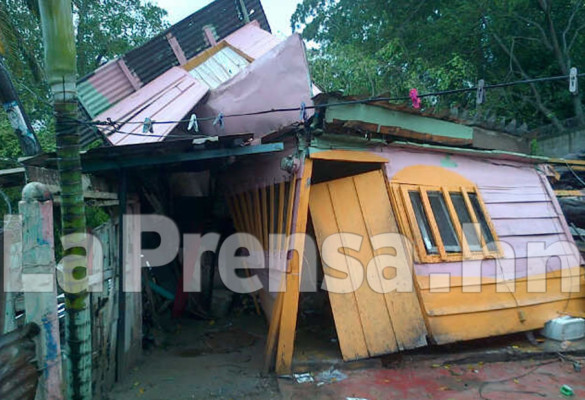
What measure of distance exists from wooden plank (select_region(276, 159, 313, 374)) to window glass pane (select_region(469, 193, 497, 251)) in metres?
2.75

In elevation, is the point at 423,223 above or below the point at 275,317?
above

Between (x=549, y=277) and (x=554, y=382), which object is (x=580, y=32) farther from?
(x=554, y=382)

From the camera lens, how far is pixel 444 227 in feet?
19.7

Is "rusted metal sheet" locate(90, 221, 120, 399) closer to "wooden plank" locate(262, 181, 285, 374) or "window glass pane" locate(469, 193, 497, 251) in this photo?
"wooden plank" locate(262, 181, 285, 374)

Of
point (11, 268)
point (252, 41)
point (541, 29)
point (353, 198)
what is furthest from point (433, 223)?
point (541, 29)

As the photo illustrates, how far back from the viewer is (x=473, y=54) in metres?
13.5

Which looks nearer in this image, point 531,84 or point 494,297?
point 494,297

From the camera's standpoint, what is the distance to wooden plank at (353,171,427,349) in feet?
17.7

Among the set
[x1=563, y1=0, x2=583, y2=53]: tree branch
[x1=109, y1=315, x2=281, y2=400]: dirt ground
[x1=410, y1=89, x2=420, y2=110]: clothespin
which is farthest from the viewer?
[x1=563, y1=0, x2=583, y2=53]: tree branch

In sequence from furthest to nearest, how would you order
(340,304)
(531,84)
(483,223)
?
(531,84)
(483,223)
(340,304)

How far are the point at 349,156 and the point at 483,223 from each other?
7.75 ft

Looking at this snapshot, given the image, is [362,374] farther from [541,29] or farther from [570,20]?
[570,20]

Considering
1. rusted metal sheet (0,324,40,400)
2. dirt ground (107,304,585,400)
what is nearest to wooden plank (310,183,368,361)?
dirt ground (107,304,585,400)

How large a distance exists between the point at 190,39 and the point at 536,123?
33.6 feet
